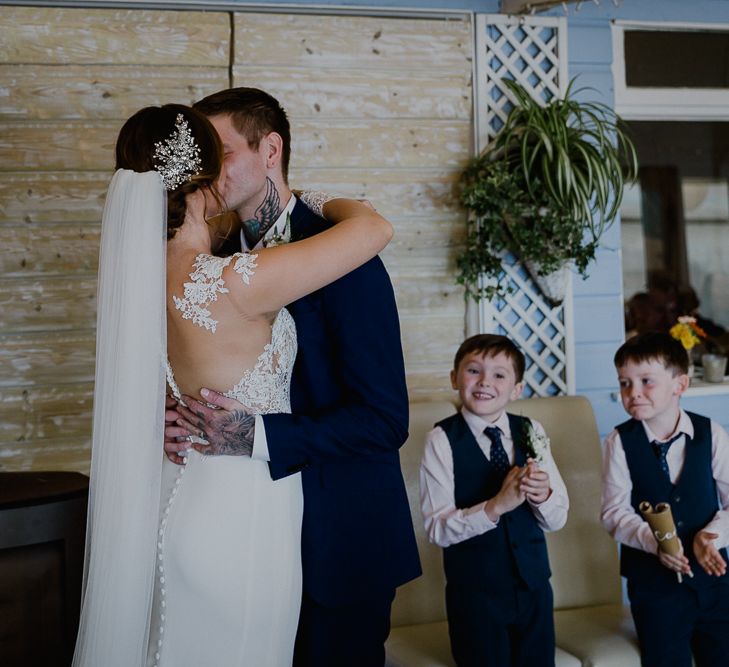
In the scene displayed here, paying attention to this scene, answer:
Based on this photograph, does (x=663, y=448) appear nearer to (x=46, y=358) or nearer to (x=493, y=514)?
(x=493, y=514)

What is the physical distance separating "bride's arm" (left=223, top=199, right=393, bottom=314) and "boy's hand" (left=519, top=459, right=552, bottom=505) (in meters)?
0.90

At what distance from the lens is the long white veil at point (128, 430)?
1.71m

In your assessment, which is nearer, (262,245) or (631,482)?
(262,245)

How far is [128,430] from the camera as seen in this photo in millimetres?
1737

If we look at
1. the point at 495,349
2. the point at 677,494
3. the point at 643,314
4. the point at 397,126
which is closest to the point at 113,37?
the point at 397,126

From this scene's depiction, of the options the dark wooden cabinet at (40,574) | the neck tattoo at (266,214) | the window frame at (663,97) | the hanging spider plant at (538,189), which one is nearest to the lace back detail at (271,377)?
the neck tattoo at (266,214)

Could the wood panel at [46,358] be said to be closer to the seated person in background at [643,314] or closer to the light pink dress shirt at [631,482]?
the light pink dress shirt at [631,482]

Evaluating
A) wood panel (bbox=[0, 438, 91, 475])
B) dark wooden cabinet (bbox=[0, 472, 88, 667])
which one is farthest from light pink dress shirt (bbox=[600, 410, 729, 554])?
wood panel (bbox=[0, 438, 91, 475])

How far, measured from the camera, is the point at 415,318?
3.54m

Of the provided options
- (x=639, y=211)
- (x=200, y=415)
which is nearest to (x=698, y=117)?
(x=639, y=211)

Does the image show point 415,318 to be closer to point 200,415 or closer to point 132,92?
point 132,92

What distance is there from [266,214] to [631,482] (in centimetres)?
139

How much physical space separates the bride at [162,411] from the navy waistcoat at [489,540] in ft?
2.70

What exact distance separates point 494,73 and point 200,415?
232 centimetres
